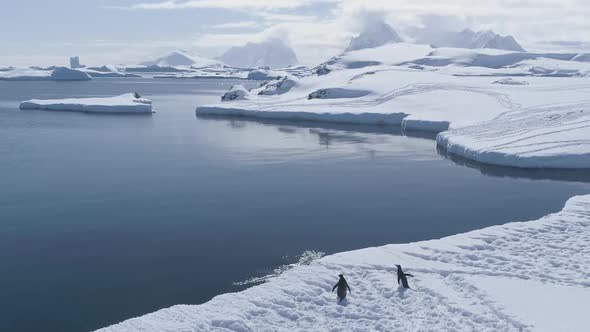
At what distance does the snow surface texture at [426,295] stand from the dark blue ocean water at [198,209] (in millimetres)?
1886

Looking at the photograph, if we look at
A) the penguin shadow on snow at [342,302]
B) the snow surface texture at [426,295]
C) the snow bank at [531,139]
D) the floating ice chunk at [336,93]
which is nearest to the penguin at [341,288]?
the penguin shadow on snow at [342,302]

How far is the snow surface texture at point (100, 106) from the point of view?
244 ft

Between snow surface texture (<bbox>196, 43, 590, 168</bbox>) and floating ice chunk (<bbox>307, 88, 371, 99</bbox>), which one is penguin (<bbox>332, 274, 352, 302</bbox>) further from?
floating ice chunk (<bbox>307, 88, 371, 99</bbox>)

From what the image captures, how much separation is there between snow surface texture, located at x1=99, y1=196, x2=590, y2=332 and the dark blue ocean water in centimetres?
189

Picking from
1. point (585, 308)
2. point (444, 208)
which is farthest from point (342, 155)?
point (585, 308)

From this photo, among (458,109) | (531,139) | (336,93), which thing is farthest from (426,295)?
(336,93)

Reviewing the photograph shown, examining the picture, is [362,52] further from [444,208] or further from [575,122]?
[444,208]

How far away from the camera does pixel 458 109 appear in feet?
193

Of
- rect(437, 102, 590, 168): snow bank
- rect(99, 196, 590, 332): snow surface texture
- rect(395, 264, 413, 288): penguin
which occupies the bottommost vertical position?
rect(99, 196, 590, 332): snow surface texture

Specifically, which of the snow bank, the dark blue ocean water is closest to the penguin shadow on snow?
the dark blue ocean water

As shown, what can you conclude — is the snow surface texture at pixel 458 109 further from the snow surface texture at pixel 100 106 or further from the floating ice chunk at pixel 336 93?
the snow surface texture at pixel 100 106

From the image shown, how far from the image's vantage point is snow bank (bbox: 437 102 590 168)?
34.8 m

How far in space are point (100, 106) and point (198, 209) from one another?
54.7m

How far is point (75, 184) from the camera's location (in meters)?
A: 30.8
